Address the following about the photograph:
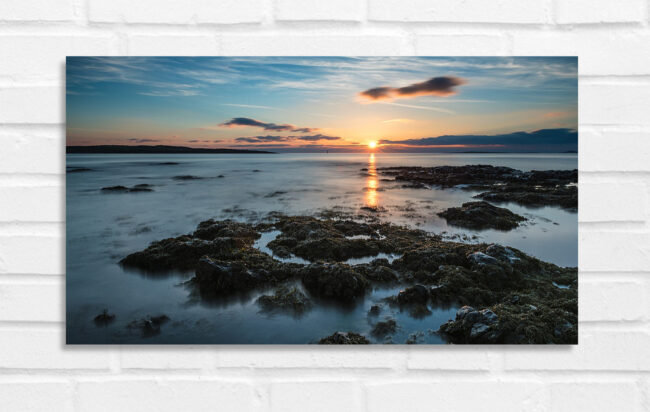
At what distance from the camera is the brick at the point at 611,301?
1203mm

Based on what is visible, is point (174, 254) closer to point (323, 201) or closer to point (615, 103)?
point (323, 201)

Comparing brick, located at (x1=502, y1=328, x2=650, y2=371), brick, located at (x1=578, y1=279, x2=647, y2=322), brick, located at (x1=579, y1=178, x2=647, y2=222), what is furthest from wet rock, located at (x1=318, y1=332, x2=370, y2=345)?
brick, located at (x1=579, y1=178, x2=647, y2=222)

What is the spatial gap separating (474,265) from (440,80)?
822 millimetres

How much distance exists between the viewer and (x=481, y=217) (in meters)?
1.30
